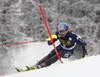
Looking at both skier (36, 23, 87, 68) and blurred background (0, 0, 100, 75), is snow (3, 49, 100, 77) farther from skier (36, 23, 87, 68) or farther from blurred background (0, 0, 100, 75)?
blurred background (0, 0, 100, 75)

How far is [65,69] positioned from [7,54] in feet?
26.6

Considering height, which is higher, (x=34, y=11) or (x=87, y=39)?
(x=34, y=11)

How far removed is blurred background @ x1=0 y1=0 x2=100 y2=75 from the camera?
9.73 meters

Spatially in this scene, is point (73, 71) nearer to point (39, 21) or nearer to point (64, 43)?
point (64, 43)

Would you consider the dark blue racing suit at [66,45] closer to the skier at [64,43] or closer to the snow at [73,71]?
the skier at [64,43]

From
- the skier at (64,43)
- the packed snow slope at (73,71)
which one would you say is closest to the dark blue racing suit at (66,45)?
the skier at (64,43)

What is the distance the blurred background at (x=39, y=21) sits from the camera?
383 inches

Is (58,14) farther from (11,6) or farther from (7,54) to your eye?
(7,54)

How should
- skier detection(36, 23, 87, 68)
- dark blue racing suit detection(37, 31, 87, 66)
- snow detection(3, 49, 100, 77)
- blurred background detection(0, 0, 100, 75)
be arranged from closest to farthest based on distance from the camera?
1. snow detection(3, 49, 100, 77)
2. skier detection(36, 23, 87, 68)
3. dark blue racing suit detection(37, 31, 87, 66)
4. blurred background detection(0, 0, 100, 75)

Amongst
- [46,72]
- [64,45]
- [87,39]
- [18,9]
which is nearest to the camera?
[46,72]

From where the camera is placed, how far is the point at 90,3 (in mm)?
13039

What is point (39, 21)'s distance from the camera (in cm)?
1159

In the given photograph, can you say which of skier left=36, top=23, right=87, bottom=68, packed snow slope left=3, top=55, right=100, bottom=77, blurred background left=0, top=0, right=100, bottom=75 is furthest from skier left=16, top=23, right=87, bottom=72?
blurred background left=0, top=0, right=100, bottom=75

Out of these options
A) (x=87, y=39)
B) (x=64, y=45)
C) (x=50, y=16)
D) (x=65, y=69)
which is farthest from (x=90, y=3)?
(x=65, y=69)
